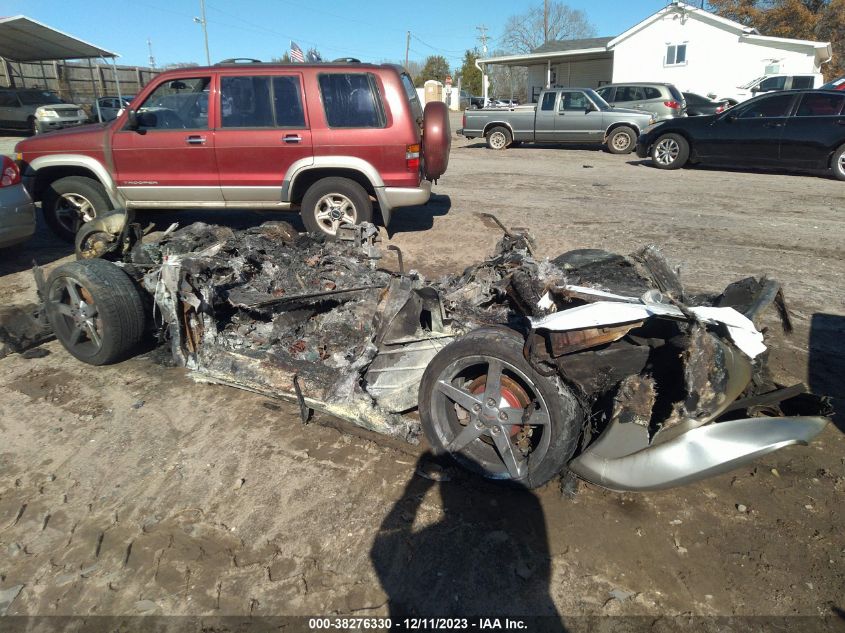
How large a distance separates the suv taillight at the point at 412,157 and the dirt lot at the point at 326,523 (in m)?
3.73

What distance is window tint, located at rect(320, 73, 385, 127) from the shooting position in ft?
20.8

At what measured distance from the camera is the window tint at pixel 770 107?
10672 mm

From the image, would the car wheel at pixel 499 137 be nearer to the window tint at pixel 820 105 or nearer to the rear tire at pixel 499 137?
the rear tire at pixel 499 137

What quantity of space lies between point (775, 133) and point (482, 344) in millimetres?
11320

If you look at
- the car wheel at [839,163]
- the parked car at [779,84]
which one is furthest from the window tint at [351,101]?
the parked car at [779,84]

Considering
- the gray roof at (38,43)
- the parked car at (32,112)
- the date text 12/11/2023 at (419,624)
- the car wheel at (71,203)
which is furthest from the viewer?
the parked car at (32,112)

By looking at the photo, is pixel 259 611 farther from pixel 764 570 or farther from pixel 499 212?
pixel 499 212

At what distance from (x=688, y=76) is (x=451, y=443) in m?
29.2

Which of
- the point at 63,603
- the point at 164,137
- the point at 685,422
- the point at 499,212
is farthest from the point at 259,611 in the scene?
the point at 499,212

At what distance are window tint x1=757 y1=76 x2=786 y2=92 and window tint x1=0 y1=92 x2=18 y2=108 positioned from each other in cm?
2932

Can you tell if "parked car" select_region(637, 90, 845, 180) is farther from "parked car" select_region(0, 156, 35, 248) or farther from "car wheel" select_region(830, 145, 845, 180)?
"parked car" select_region(0, 156, 35, 248)

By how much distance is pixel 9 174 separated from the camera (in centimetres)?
584

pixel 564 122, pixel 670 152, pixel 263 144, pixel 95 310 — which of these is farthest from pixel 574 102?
pixel 95 310

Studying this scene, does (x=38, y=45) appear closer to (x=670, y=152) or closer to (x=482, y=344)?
(x=670, y=152)
